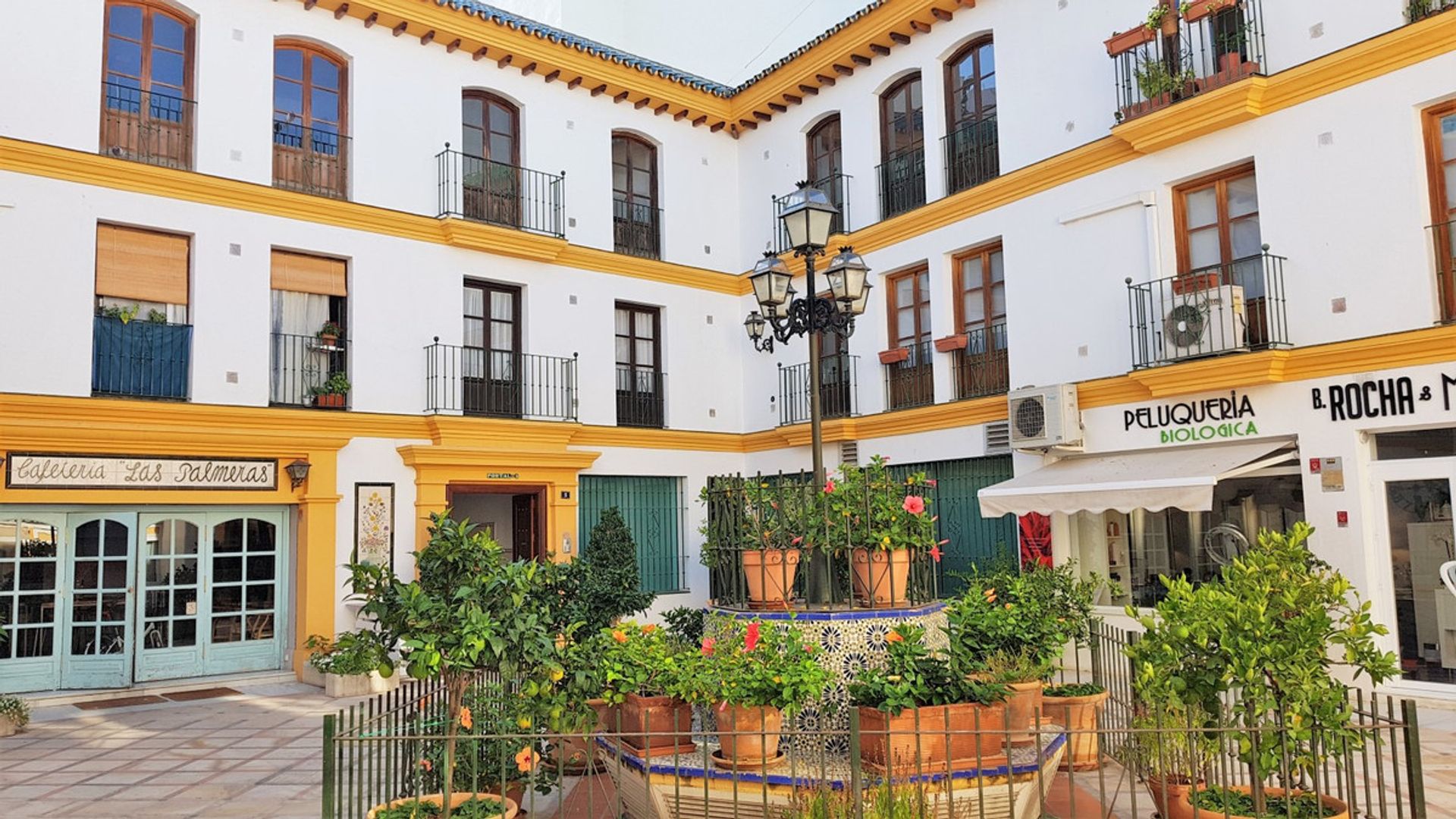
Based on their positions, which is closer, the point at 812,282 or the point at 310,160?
the point at 812,282

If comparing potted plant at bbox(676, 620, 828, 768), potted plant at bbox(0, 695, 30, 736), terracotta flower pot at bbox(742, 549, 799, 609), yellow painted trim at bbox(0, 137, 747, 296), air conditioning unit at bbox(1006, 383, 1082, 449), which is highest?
yellow painted trim at bbox(0, 137, 747, 296)

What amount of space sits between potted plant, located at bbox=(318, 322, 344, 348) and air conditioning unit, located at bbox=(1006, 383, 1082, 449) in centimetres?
863

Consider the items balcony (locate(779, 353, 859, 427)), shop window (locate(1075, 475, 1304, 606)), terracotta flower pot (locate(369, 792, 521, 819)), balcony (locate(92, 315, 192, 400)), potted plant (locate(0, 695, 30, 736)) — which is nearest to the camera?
terracotta flower pot (locate(369, 792, 521, 819))

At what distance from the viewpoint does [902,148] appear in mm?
15484

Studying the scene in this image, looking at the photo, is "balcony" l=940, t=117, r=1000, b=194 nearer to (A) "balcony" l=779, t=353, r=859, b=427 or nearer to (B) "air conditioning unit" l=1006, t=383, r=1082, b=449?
(A) "balcony" l=779, t=353, r=859, b=427

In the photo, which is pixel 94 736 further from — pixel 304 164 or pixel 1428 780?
pixel 1428 780

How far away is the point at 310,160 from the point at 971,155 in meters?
8.74

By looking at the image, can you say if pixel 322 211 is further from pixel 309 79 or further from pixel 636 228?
pixel 636 228

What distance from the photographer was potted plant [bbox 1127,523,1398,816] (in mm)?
4863

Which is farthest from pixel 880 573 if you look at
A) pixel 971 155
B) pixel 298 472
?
pixel 971 155

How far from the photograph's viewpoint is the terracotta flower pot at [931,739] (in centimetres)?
558

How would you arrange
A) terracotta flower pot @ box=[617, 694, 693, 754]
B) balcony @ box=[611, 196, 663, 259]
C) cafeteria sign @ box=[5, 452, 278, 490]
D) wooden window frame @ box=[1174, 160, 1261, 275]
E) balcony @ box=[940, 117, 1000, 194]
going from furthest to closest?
balcony @ box=[611, 196, 663, 259]
balcony @ box=[940, 117, 1000, 194]
cafeteria sign @ box=[5, 452, 278, 490]
wooden window frame @ box=[1174, 160, 1261, 275]
terracotta flower pot @ box=[617, 694, 693, 754]

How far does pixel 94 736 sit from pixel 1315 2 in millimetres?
13725

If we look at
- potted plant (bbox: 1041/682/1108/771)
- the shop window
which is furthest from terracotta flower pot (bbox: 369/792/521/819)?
the shop window
